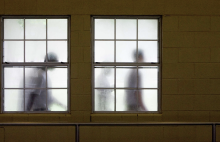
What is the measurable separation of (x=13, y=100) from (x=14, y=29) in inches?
51.1

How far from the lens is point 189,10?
187 inches

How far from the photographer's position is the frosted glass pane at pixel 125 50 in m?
4.85

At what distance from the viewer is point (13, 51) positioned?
4828 mm

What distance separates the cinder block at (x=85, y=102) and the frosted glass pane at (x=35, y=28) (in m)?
1.31

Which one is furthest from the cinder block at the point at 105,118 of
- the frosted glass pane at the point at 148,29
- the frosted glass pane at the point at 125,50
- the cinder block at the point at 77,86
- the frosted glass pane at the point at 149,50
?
the frosted glass pane at the point at 148,29

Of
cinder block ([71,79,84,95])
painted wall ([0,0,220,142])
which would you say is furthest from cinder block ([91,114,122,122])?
cinder block ([71,79,84,95])

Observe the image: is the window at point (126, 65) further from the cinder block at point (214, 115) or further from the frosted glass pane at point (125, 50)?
the cinder block at point (214, 115)

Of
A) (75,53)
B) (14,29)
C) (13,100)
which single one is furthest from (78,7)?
(13,100)

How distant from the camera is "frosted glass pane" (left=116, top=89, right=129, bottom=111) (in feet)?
15.9

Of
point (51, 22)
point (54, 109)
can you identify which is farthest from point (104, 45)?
point (54, 109)

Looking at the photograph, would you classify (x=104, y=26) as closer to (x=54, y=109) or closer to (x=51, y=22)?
(x=51, y=22)

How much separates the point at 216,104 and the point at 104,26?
8.08ft

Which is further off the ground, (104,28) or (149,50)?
(104,28)

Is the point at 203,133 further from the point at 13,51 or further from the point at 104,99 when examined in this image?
the point at 13,51
